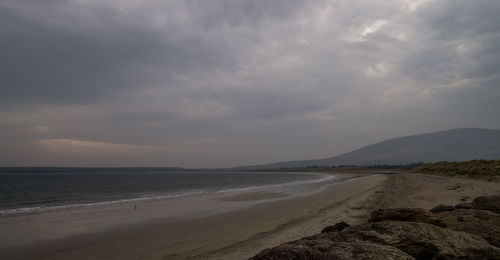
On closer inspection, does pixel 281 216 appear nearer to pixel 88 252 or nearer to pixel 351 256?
pixel 88 252

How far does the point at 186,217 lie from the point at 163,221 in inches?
53.3

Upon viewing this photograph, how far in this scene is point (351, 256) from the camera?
349 centimetres

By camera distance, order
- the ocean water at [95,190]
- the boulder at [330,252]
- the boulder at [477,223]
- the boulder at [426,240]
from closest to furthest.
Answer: the boulder at [330,252]
the boulder at [426,240]
the boulder at [477,223]
the ocean water at [95,190]

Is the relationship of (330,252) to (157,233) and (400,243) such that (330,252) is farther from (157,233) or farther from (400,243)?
(157,233)

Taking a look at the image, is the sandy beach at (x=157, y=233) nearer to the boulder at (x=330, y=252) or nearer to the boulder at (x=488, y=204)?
the boulder at (x=488, y=204)

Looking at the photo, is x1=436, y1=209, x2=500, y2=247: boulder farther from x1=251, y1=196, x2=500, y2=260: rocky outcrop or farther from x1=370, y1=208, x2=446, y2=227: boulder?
x1=370, y1=208, x2=446, y2=227: boulder

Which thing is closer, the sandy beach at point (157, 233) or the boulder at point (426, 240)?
the boulder at point (426, 240)

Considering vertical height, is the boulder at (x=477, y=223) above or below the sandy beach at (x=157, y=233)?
above

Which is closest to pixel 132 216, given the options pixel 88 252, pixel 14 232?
pixel 14 232

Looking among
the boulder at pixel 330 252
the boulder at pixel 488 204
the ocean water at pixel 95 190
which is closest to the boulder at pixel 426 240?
the boulder at pixel 330 252

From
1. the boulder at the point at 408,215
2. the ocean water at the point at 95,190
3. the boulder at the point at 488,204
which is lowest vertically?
the ocean water at the point at 95,190

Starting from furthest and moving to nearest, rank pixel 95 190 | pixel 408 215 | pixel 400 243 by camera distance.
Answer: pixel 95 190 < pixel 408 215 < pixel 400 243

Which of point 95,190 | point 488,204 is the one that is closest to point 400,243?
point 488,204

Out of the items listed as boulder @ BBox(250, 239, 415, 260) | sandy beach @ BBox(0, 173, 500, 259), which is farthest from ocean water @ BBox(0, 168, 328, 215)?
boulder @ BBox(250, 239, 415, 260)
